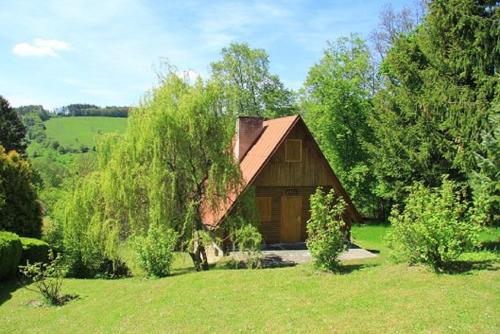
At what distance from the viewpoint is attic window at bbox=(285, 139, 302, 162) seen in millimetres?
21109

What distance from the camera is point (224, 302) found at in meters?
10.5

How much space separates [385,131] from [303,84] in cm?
1196

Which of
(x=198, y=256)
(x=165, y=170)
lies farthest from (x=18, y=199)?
(x=198, y=256)

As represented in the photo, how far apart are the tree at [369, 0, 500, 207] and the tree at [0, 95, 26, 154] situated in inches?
1200

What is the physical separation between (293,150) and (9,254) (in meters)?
12.8

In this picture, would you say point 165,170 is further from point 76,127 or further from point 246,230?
point 76,127

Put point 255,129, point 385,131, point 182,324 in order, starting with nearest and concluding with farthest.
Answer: point 182,324 < point 255,129 < point 385,131

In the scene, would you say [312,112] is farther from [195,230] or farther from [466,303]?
[466,303]

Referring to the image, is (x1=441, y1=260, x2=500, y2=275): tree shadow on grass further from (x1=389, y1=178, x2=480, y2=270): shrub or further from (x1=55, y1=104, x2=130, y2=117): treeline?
(x1=55, y1=104, x2=130, y2=117): treeline

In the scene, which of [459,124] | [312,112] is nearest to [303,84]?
[312,112]

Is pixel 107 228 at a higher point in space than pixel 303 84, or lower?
lower

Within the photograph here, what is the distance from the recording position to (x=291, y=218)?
845 inches

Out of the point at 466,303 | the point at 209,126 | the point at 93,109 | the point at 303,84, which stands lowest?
the point at 466,303

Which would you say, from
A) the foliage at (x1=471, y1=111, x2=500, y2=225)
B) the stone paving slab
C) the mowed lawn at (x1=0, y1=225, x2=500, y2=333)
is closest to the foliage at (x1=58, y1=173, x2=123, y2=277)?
the mowed lawn at (x1=0, y1=225, x2=500, y2=333)
